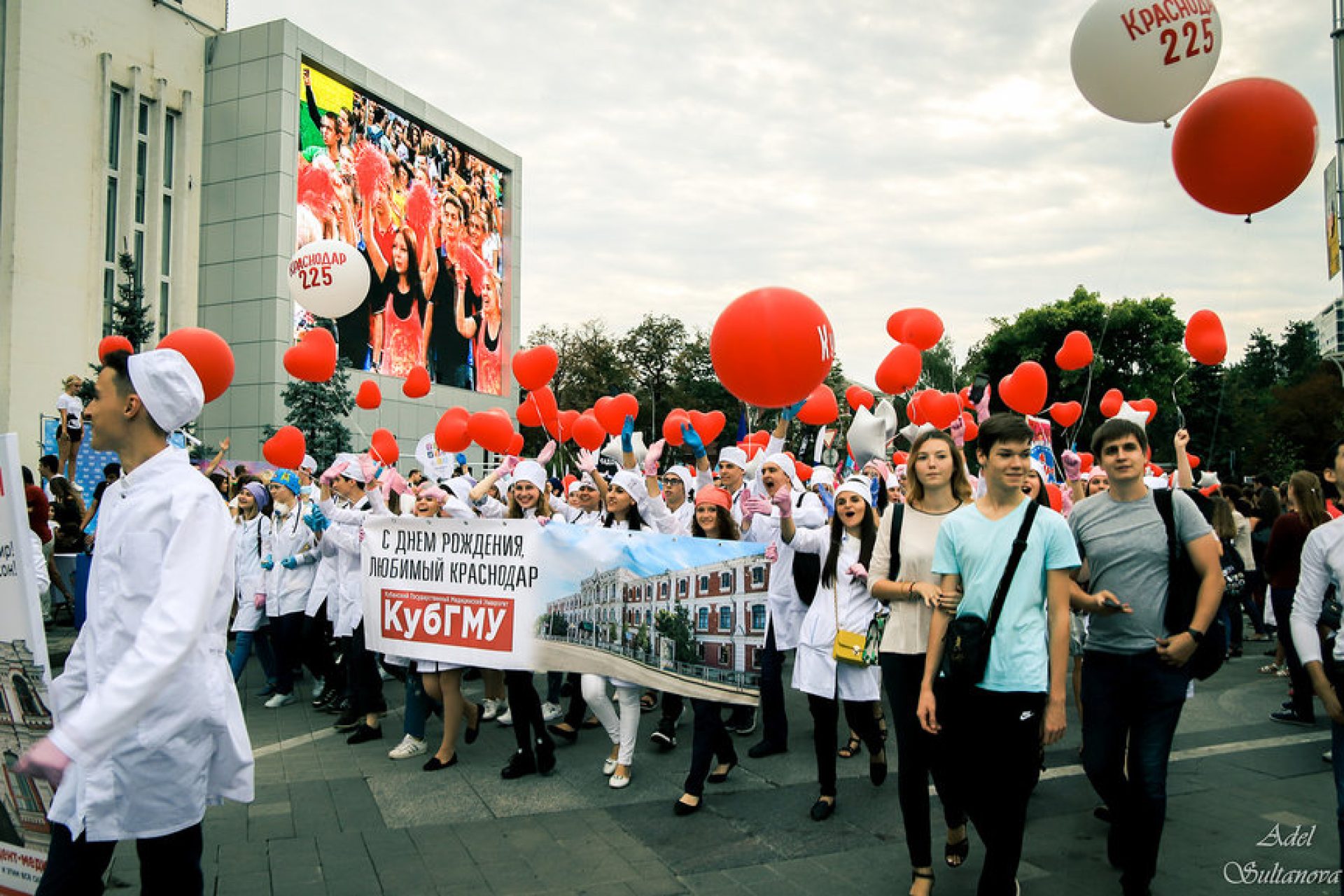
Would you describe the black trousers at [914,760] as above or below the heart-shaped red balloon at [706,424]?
below

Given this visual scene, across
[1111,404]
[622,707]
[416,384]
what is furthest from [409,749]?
[1111,404]

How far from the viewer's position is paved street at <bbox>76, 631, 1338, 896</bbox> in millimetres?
4188

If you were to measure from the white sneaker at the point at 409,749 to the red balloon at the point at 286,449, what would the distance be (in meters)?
3.15

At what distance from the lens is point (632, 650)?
18.0 feet

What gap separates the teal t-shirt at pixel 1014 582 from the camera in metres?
3.47

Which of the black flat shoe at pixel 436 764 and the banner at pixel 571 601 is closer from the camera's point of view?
the banner at pixel 571 601

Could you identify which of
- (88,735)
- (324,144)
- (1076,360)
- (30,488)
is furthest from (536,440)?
(88,735)

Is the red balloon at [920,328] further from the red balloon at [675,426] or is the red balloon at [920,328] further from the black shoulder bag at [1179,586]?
the black shoulder bag at [1179,586]

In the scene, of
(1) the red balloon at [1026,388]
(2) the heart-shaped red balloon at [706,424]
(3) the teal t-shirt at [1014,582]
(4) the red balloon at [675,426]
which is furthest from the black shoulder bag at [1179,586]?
(2) the heart-shaped red balloon at [706,424]

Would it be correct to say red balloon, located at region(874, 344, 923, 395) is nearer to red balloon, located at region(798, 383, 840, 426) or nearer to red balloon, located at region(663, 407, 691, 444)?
red balloon, located at region(798, 383, 840, 426)

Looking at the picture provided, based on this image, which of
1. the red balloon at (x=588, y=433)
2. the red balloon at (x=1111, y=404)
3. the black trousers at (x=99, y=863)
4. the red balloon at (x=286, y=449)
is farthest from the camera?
the red balloon at (x=1111, y=404)

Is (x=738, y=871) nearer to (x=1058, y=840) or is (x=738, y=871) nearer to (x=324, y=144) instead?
(x=1058, y=840)

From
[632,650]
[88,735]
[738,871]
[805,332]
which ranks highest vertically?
[805,332]

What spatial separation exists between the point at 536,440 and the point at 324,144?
17.5 metres
